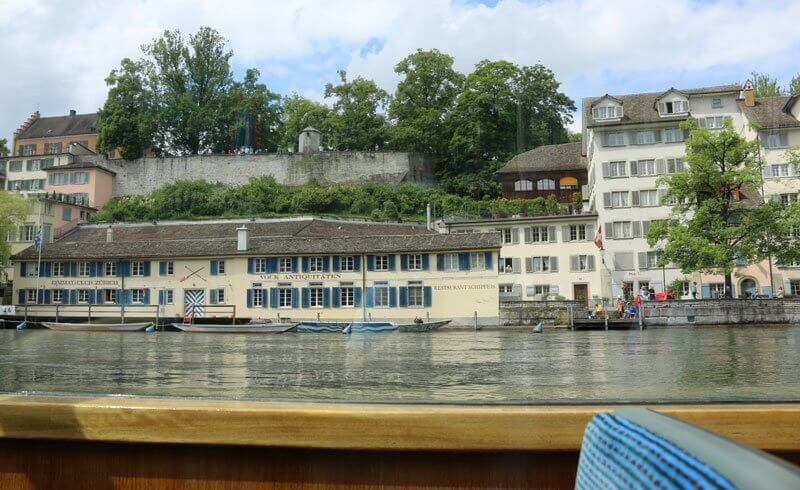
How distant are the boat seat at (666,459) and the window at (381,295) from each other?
35790 millimetres

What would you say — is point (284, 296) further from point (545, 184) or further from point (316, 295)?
point (545, 184)

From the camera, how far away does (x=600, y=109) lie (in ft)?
150

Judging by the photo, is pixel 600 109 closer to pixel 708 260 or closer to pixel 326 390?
pixel 708 260

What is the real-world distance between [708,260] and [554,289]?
12.5 m

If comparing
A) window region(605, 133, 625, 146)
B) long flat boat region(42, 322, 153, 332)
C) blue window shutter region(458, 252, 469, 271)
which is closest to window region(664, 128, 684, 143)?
window region(605, 133, 625, 146)

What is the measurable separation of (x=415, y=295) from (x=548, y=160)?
22.9 metres

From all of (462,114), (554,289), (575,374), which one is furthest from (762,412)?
(462,114)

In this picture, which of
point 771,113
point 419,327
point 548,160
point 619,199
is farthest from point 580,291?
point 771,113

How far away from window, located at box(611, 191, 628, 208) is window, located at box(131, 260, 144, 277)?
95.2ft

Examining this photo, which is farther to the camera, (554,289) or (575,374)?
(554,289)

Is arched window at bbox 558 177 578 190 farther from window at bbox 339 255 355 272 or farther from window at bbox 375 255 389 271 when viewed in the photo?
window at bbox 339 255 355 272

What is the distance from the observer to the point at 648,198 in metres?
44.2

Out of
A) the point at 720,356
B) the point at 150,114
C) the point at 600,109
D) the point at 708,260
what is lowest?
the point at 720,356

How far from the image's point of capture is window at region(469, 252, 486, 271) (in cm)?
3575
